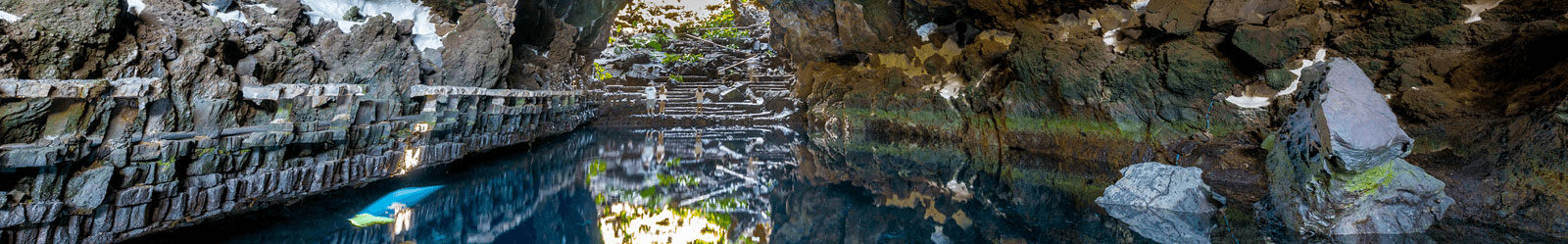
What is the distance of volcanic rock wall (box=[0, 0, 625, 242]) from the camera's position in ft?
13.0

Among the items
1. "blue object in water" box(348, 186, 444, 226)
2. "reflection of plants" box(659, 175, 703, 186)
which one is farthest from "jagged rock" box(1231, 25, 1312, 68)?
"blue object in water" box(348, 186, 444, 226)

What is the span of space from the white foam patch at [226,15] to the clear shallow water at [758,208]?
2.03 metres

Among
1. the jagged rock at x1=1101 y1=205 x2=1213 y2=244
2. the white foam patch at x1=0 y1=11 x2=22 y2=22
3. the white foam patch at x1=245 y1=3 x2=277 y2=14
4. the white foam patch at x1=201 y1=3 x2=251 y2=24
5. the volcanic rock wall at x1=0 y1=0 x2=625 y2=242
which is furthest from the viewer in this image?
the white foam patch at x1=245 y1=3 x2=277 y2=14

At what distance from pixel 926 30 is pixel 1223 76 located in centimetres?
467

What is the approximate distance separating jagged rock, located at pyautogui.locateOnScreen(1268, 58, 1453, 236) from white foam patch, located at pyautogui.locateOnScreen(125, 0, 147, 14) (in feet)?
27.8

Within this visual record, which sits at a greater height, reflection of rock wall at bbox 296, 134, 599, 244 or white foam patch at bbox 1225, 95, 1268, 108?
white foam patch at bbox 1225, 95, 1268, 108

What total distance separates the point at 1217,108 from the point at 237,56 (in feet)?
30.6

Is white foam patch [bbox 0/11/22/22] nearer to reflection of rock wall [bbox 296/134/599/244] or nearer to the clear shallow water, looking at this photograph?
the clear shallow water

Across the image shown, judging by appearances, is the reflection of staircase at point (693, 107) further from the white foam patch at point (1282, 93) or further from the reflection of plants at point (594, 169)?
the white foam patch at point (1282, 93)

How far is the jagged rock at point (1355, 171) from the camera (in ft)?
13.3

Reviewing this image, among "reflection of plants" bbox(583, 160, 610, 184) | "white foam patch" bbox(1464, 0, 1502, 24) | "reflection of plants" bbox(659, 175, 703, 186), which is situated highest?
"white foam patch" bbox(1464, 0, 1502, 24)

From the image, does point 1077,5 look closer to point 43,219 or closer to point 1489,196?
point 1489,196

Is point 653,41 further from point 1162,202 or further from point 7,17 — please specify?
point 1162,202

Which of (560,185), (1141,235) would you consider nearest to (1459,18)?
(1141,235)
